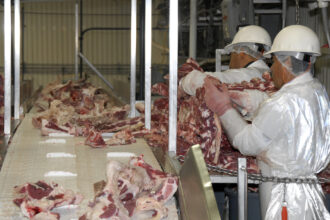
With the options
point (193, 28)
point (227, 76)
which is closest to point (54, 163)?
point (227, 76)

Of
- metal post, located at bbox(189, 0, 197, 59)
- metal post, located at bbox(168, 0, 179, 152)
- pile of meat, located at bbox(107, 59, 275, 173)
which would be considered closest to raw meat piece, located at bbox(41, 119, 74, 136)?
pile of meat, located at bbox(107, 59, 275, 173)

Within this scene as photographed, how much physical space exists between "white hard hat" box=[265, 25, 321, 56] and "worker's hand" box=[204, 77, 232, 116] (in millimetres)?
354

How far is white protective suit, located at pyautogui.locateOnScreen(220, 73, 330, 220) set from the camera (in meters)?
2.92

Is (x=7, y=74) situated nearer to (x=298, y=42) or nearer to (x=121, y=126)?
(x=121, y=126)

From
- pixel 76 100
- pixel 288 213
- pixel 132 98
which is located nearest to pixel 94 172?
pixel 288 213

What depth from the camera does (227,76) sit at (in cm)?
396

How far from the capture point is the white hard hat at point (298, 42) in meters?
3.05

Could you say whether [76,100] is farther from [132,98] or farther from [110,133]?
[110,133]

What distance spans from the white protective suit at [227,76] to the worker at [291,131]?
0.43 metres

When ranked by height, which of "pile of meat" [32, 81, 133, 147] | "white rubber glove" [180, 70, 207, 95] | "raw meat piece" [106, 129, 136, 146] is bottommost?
"raw meat piece" [106, 129, 136, 146]

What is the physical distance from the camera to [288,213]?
3.01 m

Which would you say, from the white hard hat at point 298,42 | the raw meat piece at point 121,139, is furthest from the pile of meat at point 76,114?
the white hard hat at point 298,42

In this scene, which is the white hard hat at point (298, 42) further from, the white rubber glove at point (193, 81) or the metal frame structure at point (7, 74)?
the metal frame structure at point (7, 74)

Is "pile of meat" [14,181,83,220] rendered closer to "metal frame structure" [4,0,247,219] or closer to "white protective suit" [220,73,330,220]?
"metal frame structure" [4,0,247,219]
